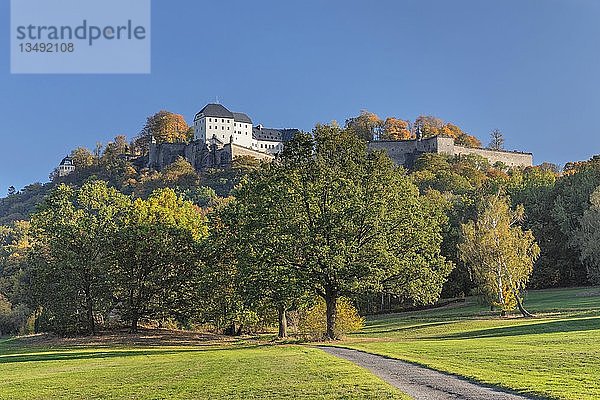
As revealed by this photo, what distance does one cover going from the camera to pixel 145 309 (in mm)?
46438

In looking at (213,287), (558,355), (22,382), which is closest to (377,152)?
(213,287)

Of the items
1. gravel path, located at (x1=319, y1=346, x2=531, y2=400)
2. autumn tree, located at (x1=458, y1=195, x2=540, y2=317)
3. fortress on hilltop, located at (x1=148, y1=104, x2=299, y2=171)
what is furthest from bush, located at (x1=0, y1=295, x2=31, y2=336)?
fortress on hilltop, located at (x1=148, y1=104, x2=299, y2=171)

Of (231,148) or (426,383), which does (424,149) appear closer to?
(231,148)

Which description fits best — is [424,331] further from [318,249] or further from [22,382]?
[22,382]

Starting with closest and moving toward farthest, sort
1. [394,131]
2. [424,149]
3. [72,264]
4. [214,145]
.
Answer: [72,264] → [214,145] → [424,149] → [394,131]

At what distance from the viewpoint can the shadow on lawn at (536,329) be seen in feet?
103

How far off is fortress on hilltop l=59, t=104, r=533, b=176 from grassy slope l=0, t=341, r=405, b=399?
126557mm

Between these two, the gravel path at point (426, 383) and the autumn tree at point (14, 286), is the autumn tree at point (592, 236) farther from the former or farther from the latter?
the autumn tree at point (14, 286)

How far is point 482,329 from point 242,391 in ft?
83.1

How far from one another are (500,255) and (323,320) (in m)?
15.7

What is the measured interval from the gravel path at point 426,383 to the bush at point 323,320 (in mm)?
15452

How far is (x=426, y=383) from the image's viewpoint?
15.9m

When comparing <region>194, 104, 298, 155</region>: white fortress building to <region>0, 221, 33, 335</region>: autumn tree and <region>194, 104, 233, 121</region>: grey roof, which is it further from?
<region>0, 221, 33, 335</region>: autumn tree

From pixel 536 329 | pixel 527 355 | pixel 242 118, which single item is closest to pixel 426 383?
pixel 527 355
